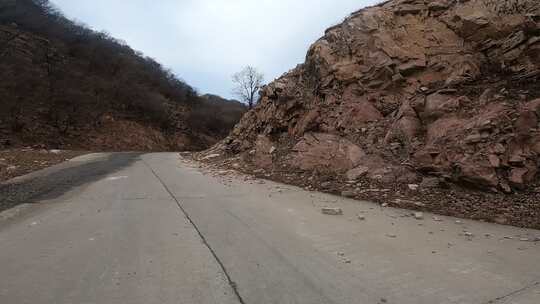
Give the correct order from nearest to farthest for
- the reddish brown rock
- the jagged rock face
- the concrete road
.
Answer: the concrete road, the jagged rock face, the reddish brown rock

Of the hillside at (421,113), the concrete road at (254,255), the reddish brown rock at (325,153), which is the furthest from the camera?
the reddish brown rock at (325,153)

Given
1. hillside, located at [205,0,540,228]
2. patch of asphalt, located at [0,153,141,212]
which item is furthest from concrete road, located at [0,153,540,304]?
hillside, located at [205,0,540,228]

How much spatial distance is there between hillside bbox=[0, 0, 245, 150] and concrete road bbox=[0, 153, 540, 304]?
2430 centimetres

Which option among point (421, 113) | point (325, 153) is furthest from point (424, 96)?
point (325, 153)

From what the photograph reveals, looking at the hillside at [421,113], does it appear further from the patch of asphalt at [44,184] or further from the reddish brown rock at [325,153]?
the patch of asphalt at [44,184]

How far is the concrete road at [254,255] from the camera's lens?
3.51 m

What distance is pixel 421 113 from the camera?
9.44m

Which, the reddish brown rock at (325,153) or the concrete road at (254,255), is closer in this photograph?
the concrete road at (254,255)

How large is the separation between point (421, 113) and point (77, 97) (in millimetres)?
36237

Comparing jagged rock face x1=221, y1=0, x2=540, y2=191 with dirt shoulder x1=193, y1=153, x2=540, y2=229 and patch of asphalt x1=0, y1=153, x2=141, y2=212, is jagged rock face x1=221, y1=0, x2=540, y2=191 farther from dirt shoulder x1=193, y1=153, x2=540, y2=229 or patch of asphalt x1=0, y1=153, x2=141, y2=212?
patch of asphalt x1=0, y1=153, x2=141, y2=212

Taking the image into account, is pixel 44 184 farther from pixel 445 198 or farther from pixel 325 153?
pixel 445 198

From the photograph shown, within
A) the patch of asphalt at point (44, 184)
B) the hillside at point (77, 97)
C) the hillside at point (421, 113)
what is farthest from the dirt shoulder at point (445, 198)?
the hillside at point (77, 97)

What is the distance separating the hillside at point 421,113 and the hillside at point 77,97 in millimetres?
22854

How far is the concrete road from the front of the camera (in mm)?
3511
